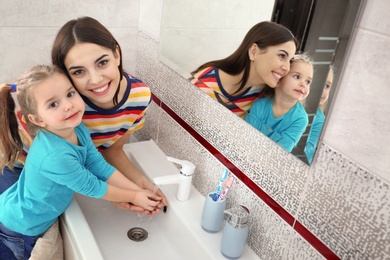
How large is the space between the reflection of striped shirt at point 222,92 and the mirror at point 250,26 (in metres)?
0.04

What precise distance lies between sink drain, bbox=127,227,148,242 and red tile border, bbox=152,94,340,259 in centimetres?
36

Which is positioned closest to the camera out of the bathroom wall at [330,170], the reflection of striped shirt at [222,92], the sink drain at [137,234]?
the bathroom wall at [330,170]

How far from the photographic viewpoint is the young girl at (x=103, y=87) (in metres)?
1.13

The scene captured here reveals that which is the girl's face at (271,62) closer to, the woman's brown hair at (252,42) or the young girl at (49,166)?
the woman's brown hair at (252,42)

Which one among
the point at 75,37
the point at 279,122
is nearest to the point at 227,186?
the point at 279,122

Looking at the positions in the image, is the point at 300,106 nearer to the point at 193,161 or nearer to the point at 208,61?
the point at 208,61

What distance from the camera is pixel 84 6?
1470 mm

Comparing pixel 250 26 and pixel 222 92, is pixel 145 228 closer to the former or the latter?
pixel 222 92

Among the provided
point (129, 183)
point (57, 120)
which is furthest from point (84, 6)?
point (129, 183)

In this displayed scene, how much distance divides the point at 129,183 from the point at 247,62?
0.58m

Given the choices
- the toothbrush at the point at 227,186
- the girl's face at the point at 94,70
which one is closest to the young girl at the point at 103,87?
the girl's face at the point at 94,70

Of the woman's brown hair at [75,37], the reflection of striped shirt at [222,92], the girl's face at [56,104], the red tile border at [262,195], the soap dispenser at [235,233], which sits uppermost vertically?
the woman's brown hair at [75,37]

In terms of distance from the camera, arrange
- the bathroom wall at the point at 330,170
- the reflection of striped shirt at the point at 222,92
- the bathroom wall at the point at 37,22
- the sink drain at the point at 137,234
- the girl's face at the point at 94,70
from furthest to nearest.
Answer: the bathroom wall at the point at 37,22 < the sink drain at the point at 137,234 < the girl's face at the point at 94,70 < the reflection of striped shirt at the point at 222,92 < the bathroom wall at the point at 330,170

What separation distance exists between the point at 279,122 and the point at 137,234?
65 centimetres
